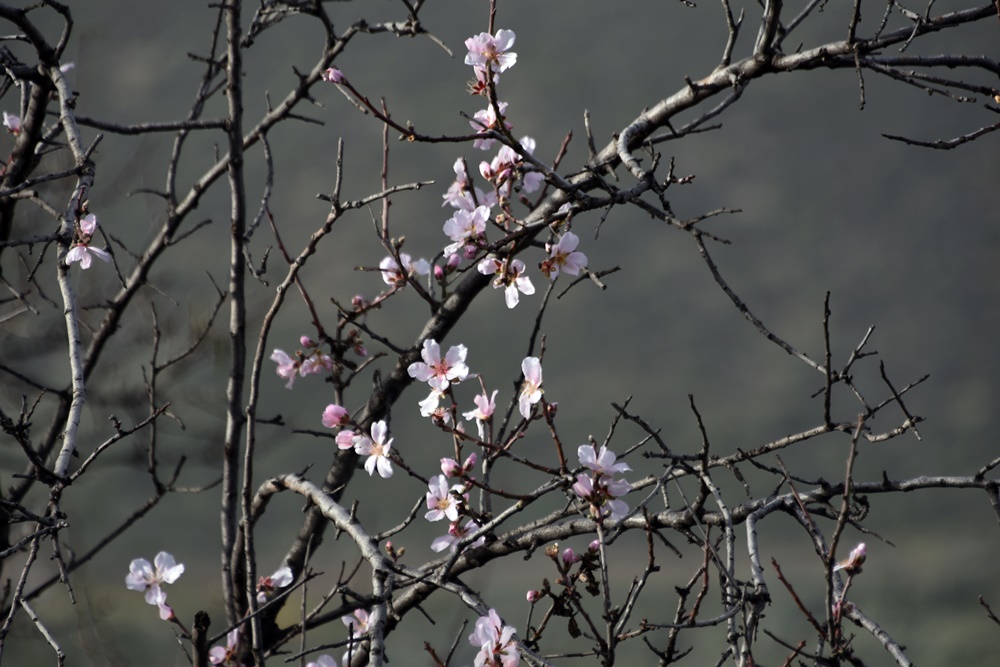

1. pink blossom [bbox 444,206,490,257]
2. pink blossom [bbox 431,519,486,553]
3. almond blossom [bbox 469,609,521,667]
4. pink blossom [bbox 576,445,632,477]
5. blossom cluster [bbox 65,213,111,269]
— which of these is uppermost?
blossom cluster [bbox 65,213,111,269]

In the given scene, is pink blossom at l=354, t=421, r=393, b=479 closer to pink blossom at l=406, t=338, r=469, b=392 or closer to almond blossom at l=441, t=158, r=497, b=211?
pink blossom at l=406, t=338, r=469, b=392

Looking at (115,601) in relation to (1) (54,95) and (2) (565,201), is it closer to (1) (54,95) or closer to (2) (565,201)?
(1) (54,95)

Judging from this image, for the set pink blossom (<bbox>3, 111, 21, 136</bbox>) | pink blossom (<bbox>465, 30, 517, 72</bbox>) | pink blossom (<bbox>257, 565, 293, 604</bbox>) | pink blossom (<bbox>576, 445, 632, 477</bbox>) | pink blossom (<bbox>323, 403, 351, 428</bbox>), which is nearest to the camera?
pink blossom (<bbox>576, 445, 632, 477</bbox>)

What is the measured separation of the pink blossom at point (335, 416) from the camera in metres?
1.69

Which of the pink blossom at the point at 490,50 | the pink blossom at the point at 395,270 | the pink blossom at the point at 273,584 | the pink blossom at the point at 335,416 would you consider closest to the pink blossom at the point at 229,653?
the pink blossom at the point at 273,584

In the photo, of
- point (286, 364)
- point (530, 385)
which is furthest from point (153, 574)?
point (530, 385)

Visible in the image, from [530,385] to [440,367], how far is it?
18 centimetres

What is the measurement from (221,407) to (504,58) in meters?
2.13

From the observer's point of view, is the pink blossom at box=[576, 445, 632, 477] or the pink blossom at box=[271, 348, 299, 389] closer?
the pink blossom at box=[576, 445, 632, 477]

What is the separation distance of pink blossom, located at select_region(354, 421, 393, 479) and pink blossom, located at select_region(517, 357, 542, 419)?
0.28 metres

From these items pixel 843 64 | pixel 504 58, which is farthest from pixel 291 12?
pixel 843 64

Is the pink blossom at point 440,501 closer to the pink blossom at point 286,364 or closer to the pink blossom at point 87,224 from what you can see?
the pink blossom at point 286,364

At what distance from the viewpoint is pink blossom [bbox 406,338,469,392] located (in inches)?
59.3

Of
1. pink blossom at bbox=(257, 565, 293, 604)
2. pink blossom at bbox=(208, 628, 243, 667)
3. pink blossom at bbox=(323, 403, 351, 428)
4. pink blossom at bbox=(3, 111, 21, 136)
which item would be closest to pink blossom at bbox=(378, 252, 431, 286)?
pink blossom at bbox=(323, 403, 351, 428)
